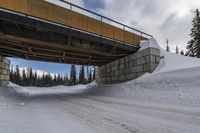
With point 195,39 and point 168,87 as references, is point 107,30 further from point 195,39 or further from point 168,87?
point 195,39

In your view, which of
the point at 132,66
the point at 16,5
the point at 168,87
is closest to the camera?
the point at 16,5

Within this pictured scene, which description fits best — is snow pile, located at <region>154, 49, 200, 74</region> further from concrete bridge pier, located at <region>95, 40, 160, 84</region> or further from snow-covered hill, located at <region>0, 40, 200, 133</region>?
concrete bridge pier, located at <region>95, 40, 160, 84</region>

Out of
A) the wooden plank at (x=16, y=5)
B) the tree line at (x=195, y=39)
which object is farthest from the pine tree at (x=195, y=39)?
the wooden plank at (x=16, y=5)

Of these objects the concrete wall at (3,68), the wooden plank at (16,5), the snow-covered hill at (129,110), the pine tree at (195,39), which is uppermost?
the pine tree at (195,39)

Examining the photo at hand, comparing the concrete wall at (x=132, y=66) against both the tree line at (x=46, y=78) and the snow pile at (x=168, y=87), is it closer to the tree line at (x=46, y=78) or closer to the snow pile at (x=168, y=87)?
the snow pile at (x=168, y=87)

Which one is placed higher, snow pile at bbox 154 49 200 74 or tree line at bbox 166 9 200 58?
tree line at bbox 166 9 200 58

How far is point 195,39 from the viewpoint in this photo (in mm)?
42875

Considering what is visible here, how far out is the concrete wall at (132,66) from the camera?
17.5 m

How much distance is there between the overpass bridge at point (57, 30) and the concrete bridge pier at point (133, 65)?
1.03 m

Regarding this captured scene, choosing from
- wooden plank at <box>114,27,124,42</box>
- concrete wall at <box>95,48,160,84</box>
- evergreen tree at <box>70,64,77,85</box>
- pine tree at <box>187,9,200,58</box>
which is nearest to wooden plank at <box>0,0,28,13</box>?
wooden plank at <box>114,27,124,42</box>

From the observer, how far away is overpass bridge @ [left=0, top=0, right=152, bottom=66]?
41.2ft

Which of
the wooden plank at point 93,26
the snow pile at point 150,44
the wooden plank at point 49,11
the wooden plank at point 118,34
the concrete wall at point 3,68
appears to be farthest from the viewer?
the concrete wall at point 3,68

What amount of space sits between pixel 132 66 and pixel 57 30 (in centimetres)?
837

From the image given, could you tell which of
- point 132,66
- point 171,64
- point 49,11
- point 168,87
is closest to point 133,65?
point 132,66
